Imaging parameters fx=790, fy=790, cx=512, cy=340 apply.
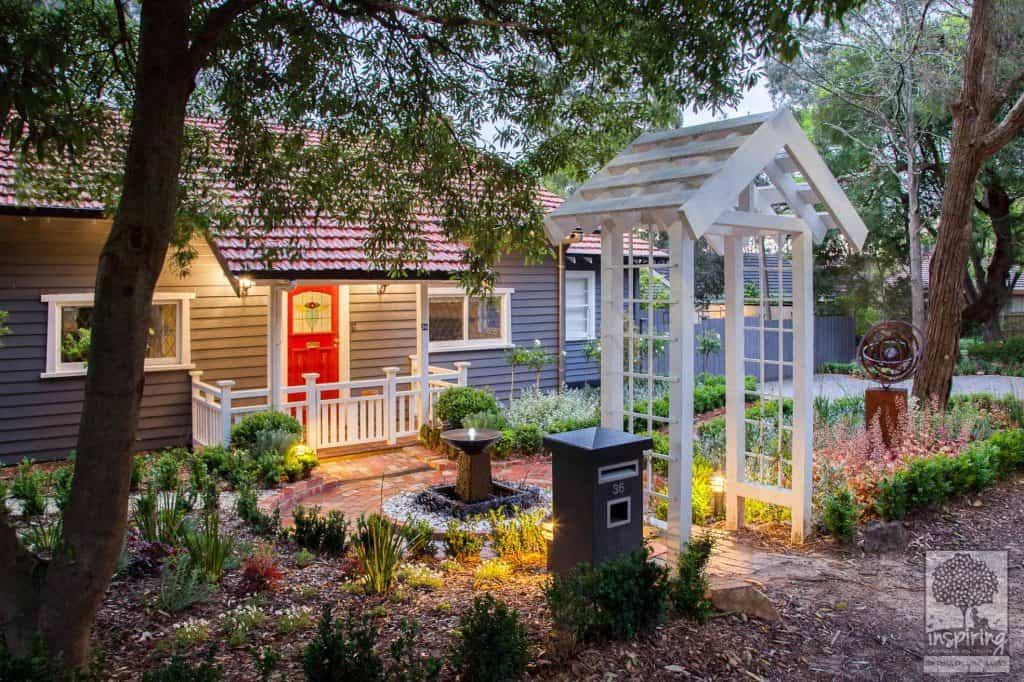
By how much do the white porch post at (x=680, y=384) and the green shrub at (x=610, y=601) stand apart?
1294 mm

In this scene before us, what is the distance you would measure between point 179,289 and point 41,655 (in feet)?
29.2

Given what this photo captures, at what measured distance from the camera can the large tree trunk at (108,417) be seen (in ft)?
12.1

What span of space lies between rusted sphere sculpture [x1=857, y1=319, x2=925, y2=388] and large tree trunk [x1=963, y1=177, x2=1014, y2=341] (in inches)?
601

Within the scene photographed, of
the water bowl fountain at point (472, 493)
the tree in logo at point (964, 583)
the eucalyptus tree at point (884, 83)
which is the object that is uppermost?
the eucalyptus tree at point (884, 83)

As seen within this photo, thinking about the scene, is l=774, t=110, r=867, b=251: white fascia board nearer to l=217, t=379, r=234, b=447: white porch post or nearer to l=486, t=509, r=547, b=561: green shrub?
l=486, t=509, r=547, b=561: green shrub

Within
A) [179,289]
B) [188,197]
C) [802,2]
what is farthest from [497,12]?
[179,289]

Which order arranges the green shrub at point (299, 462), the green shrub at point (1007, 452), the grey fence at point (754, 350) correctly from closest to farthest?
the green shrub at point (1007, 452), the green shrub at point (299, 462), the grey fence at point (754, 350)

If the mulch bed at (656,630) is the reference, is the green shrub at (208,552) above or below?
above

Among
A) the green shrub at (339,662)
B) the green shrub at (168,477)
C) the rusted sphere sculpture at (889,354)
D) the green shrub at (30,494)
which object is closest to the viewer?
the green shrub at (339,662)

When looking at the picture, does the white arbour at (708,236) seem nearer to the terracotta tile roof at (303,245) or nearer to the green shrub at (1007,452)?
the terracotta tile roof at (303,245)

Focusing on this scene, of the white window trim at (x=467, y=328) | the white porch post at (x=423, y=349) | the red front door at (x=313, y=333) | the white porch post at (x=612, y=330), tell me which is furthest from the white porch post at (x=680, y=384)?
the white window trim at (x=467, y=328)

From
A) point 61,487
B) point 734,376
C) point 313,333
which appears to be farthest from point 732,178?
point 313,333

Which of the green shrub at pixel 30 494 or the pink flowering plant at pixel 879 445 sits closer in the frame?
the green shrub at pixel 30 494

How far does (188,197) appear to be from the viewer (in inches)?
281
